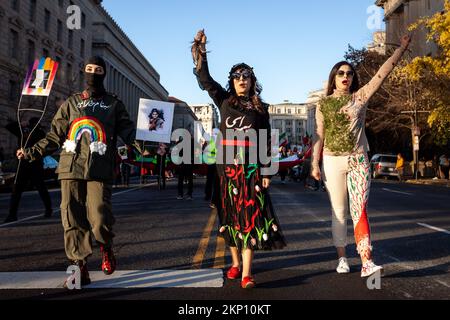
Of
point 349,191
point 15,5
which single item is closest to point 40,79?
point 349,191

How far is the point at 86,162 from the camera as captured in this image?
13.8 ft

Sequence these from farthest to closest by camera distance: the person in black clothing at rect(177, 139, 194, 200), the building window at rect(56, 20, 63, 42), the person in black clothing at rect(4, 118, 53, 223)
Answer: the building window at rect(56, 20, 63, 42) < the person in black clothing at rect(177, 139, 194, 200) < the person in black clothing at rect(4, 118, 53, 223)

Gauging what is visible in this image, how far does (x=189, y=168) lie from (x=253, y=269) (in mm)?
9457

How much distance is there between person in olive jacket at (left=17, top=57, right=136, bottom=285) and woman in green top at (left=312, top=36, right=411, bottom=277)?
181 cm

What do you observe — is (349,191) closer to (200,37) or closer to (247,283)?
(247,283)

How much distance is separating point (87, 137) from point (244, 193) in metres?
1.37

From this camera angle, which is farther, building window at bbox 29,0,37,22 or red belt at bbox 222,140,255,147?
building window at bbox 29,0,37,22

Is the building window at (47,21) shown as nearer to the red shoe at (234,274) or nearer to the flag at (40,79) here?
the flag at (40,79)

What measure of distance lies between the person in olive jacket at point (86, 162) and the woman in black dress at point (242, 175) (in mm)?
840

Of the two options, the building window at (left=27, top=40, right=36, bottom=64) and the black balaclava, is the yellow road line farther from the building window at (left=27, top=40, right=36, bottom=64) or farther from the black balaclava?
the building window at (left=27, top=40, right=36, bottom=64)

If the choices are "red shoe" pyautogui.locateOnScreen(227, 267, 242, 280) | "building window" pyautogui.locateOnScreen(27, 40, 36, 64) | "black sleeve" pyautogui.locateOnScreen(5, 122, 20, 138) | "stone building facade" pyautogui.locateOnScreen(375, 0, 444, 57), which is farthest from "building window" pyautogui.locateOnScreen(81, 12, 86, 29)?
"red shoe" pyautogui.locateOnScreen(227, 267, 242, 280)

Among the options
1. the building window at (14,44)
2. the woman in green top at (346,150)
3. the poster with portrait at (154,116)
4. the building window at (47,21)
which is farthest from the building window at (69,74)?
the woman in green top at (346,150)

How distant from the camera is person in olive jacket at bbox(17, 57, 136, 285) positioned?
13.8 feet

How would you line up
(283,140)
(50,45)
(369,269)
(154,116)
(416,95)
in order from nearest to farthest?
(369,269) < (154,116) < (283,140) < (416,95) < (50,45)
